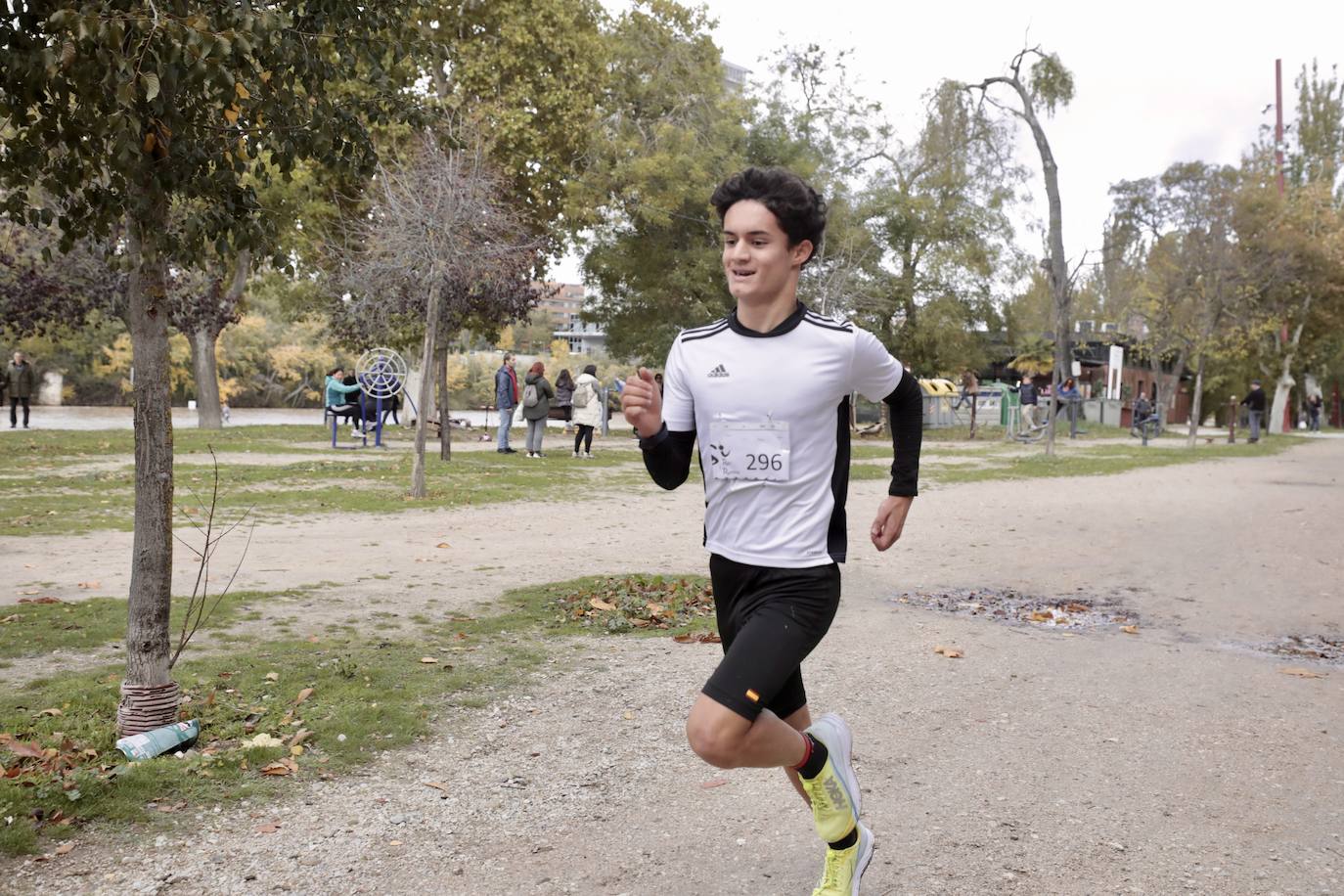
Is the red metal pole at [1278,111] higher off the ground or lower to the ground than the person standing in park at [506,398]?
higher

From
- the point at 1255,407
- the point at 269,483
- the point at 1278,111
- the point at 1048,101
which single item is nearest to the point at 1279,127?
the point at 1278,111

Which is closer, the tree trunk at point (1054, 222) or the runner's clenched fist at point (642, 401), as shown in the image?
the runner's clenched fist at point (642, 401)

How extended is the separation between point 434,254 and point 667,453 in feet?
45.0

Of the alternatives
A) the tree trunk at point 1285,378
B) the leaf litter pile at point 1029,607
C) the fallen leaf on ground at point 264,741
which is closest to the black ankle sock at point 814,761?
the fallen leaf on ground at point 264,741

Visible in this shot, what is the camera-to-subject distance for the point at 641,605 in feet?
25.3

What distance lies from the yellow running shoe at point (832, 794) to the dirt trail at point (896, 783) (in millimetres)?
320

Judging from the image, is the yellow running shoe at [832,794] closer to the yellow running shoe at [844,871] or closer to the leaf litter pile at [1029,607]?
the yellow running shoe at [844,871]

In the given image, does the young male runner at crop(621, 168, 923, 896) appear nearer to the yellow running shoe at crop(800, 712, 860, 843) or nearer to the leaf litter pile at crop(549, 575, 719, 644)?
the yellow running shoe at crop(800, 712, 860, 843)

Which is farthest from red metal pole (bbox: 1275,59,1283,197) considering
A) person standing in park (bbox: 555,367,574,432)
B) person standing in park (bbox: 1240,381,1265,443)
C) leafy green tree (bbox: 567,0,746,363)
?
person standing in park (bbox: 555,367,574,432)

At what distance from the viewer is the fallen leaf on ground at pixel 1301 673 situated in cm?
619

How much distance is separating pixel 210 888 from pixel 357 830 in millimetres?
547

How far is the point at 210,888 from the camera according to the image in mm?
3371

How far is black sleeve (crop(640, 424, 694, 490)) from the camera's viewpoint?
329 centimetres

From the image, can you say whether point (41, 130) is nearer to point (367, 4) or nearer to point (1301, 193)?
point (367, 4)
